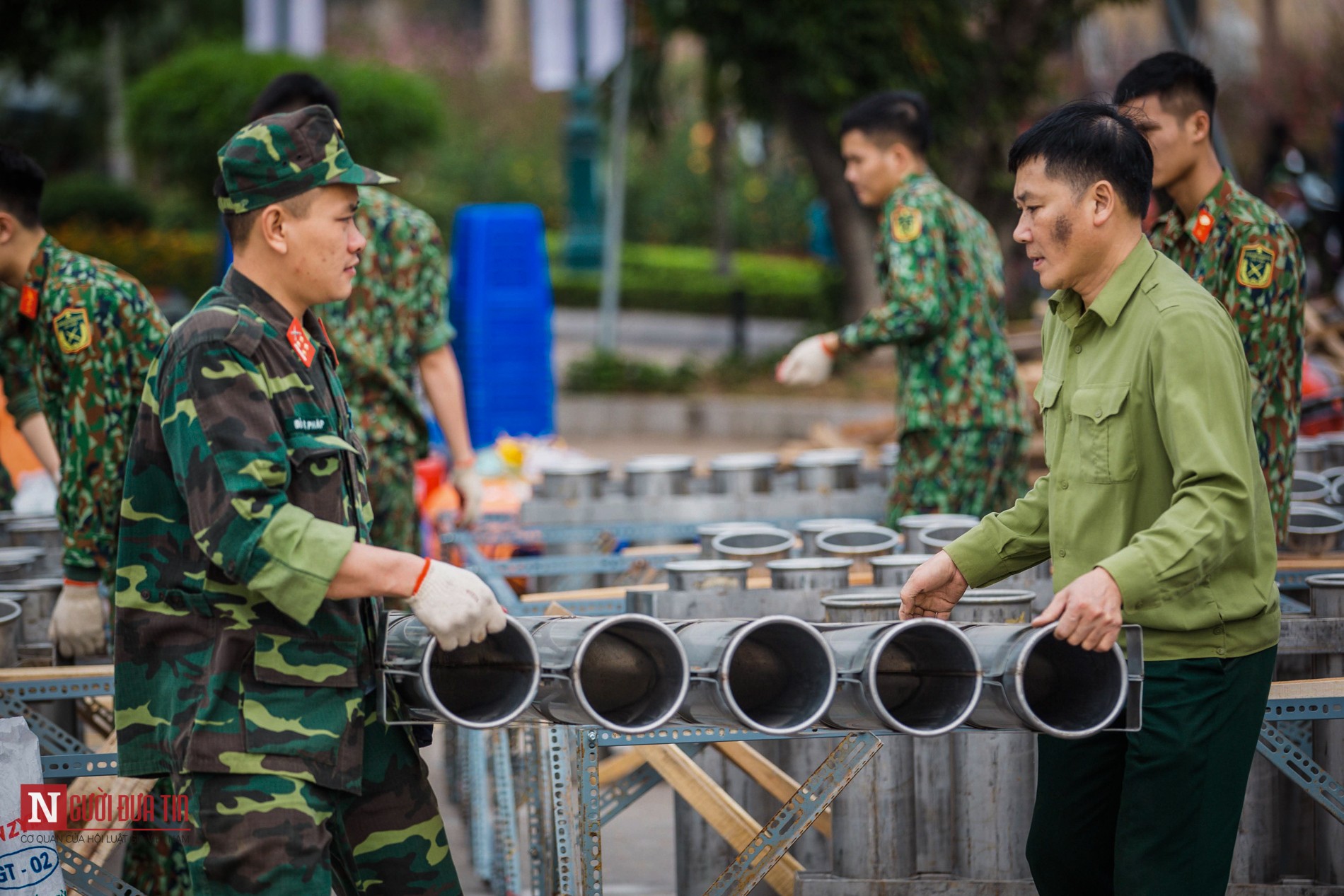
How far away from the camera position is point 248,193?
2.57 metres

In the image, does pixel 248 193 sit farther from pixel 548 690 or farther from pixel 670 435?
pixel 670 435

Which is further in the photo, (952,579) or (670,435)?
(670,435)

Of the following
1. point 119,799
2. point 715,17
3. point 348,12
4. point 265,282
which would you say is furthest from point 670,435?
point 348,12

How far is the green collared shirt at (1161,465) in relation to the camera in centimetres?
245

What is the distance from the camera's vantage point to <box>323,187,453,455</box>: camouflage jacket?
4.71m

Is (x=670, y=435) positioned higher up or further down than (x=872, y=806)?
higher up

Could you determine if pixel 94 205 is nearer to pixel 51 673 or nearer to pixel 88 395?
pixel 88 395

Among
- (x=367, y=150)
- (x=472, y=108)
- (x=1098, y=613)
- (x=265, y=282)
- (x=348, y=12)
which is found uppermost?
(x=348, y=12)

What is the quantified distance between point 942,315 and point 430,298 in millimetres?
1540

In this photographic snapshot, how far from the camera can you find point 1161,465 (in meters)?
2.62

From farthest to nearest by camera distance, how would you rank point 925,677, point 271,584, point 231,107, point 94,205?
point 94,205 < point 231,107 < point 925,677 < point 271,584

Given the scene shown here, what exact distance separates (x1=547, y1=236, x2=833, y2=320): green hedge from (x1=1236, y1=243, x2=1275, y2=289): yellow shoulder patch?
15.4 m

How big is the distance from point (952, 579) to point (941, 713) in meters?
0.44

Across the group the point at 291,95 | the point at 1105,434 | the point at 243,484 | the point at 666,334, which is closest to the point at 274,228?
the point at 243,484
